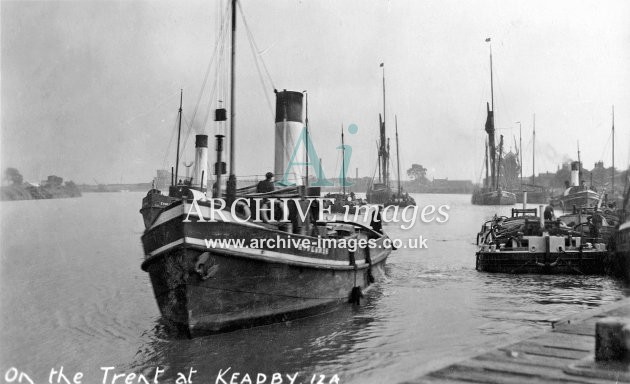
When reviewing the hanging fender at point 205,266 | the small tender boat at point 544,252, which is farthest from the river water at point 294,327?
the hanging fender at point 205,266

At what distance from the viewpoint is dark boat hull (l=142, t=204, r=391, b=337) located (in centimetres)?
830

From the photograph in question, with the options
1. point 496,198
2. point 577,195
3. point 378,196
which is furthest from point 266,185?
point 496,198

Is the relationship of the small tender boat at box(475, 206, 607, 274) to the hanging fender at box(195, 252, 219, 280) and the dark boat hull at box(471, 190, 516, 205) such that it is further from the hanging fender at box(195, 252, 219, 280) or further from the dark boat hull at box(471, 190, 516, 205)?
the dark boat hull at box(471, 190, 516, 205)

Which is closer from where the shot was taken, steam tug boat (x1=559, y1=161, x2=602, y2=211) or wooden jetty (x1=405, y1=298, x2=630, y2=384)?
wooden jetty (x1=405, y1=298, x2=630, y2=384)

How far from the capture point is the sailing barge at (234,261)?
27.3 feet

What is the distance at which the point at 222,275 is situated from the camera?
8586 millimetres

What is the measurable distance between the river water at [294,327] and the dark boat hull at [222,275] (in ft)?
1.14

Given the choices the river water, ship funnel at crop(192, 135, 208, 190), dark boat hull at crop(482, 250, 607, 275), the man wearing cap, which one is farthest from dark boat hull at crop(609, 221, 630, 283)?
ship funnel at crop(192, 135, 208, 190)

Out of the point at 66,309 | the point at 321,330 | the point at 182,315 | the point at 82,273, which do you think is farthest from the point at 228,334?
the point at 82,273

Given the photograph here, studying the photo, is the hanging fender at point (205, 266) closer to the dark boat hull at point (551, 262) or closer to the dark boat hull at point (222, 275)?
the dark boat hull at point (222, 275)

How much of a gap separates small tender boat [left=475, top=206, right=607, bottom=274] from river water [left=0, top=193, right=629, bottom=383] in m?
0.37

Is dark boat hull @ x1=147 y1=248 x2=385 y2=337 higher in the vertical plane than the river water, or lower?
higher

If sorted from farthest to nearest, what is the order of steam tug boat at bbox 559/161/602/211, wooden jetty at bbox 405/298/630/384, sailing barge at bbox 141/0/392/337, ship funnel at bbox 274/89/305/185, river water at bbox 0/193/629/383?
steam tug boat at bbox 559/161/602/211 < ship funnel at bbox 274/89/305/185 < sailing barge at bbox 141/0/392/337 < river water at bbox 0/193/629/383 < wooden jetty at bbox 405/298/630/384

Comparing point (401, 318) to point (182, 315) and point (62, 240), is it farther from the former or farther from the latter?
point (62, 240)
